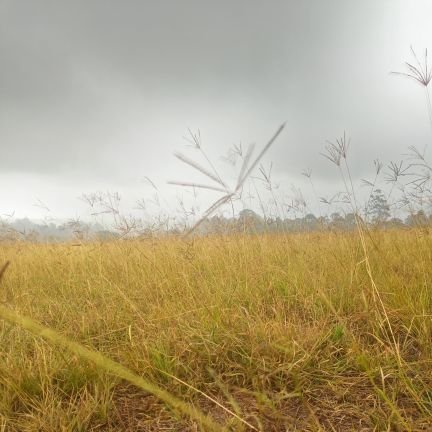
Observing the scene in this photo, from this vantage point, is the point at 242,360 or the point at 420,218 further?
the point at 420,218

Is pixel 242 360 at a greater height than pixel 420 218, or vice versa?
pixel 420 218

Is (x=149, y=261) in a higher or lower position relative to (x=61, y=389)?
higher

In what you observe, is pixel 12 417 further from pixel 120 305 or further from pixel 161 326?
pixel 120 305

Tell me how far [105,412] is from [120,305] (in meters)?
1.32

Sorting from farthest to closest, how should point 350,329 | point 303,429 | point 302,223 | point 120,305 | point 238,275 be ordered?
1. point 302,223
2. point 238,275
3. point 120,305
4. point 350,329
5. point 303,429

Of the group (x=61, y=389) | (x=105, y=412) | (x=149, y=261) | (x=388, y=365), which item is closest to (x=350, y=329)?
(x=388, y=365)

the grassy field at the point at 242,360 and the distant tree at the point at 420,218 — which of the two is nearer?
the grassy field at the point at 242,360

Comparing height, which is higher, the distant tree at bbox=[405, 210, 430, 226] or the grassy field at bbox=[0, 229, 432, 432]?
the distant tree at bbox=[405, 210, 430, 226]

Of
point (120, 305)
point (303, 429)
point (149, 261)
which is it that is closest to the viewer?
point (303, 429)

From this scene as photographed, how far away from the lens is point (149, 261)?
3779 mm

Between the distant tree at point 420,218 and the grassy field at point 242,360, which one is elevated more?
the distant tree at point 420,218

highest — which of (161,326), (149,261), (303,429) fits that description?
(149,261)

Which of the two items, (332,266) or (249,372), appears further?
(332,266)

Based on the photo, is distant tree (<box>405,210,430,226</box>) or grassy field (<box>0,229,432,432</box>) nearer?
grassy field (<box>0,229,432,432</box>)
